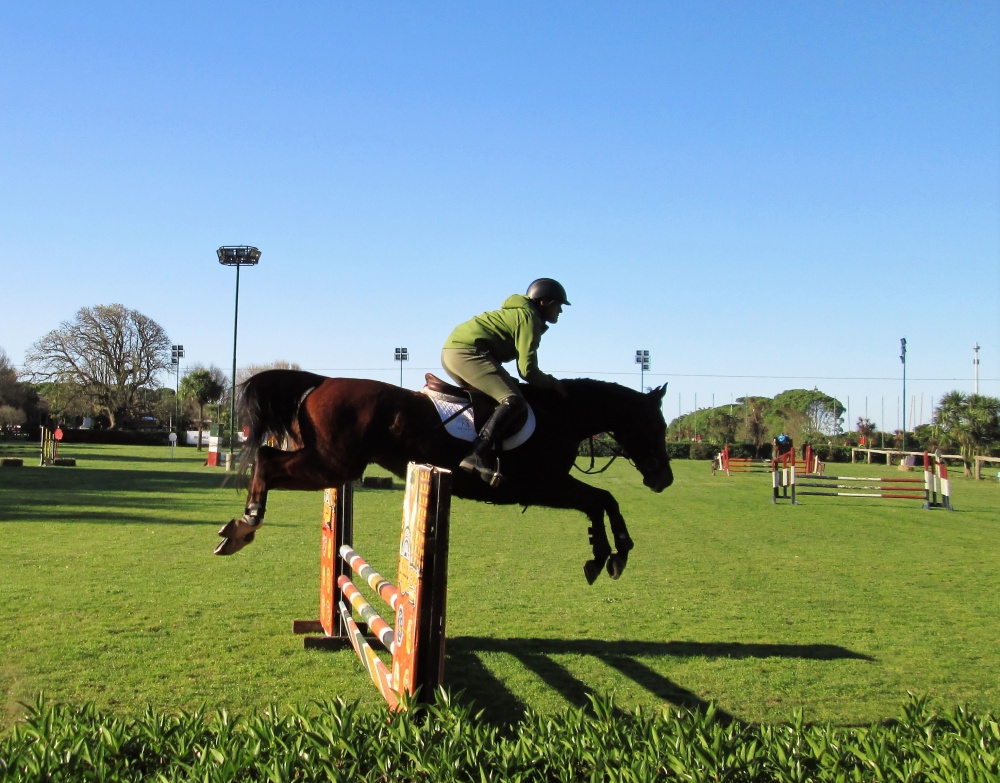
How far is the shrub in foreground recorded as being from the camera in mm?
2926

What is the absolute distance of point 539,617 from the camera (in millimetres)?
7895

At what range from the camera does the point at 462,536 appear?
13758 mm

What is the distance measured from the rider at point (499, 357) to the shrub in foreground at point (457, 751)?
175 cm

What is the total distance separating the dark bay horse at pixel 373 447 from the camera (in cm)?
492

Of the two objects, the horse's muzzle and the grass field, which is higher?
the horse's muzzle

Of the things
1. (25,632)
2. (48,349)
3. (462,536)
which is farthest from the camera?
(48,349)

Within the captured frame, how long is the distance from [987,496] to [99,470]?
1081 inches

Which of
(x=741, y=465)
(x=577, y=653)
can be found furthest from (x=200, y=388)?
(x=577, y=653)

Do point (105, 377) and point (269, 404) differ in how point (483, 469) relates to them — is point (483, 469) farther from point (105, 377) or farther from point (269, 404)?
point (105, 377)

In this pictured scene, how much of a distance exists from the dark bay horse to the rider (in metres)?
0.12

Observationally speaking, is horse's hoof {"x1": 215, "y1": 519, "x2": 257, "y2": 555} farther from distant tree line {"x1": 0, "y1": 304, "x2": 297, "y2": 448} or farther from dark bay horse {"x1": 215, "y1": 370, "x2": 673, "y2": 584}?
distant tree line {"x1": 0, "y1": 304, "x2": 297, "y2": 448}

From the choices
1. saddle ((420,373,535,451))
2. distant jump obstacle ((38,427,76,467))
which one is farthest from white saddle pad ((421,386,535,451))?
distant jump obstacle ((38,427,76,467))

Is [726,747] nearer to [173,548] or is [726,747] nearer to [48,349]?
[173,548]

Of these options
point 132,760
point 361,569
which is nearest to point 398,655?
point 132,760
